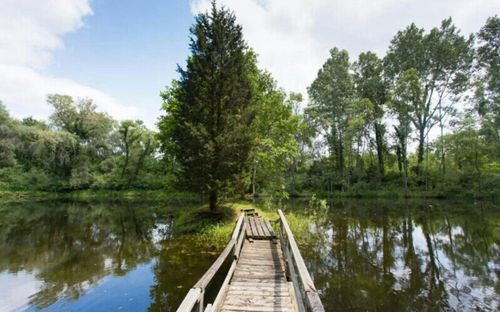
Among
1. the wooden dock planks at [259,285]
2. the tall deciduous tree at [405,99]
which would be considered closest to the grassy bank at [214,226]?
the wooden dock planks at [259,285]

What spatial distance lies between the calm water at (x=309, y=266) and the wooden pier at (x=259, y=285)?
3.99ft

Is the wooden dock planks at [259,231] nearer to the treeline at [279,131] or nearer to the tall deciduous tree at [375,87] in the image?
the treeline at [279,131]

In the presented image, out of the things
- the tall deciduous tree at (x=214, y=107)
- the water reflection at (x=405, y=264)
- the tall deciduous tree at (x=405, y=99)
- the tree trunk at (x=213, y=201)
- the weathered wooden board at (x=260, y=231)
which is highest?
the tall deciduous tree at (x=405, y=99)

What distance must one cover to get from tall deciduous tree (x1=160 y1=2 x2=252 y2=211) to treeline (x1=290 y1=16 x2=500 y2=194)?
24193 millimetres

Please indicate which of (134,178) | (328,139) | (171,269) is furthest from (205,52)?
(134,178)

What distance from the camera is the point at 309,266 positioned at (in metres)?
8.81

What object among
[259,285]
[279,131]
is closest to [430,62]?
[279,131]

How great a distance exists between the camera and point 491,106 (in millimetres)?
28234

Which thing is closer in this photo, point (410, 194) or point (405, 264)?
point (405, 264)

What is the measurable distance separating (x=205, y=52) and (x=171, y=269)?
1054cm

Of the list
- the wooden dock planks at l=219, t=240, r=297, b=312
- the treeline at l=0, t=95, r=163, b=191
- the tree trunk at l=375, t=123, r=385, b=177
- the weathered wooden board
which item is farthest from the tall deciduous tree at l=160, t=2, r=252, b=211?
the tree trunk at l=375, t=123, r=385, b=177

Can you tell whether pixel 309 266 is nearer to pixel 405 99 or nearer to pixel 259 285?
pixel 259 285

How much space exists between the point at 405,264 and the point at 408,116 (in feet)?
95.5

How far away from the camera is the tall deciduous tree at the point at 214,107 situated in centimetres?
1322
